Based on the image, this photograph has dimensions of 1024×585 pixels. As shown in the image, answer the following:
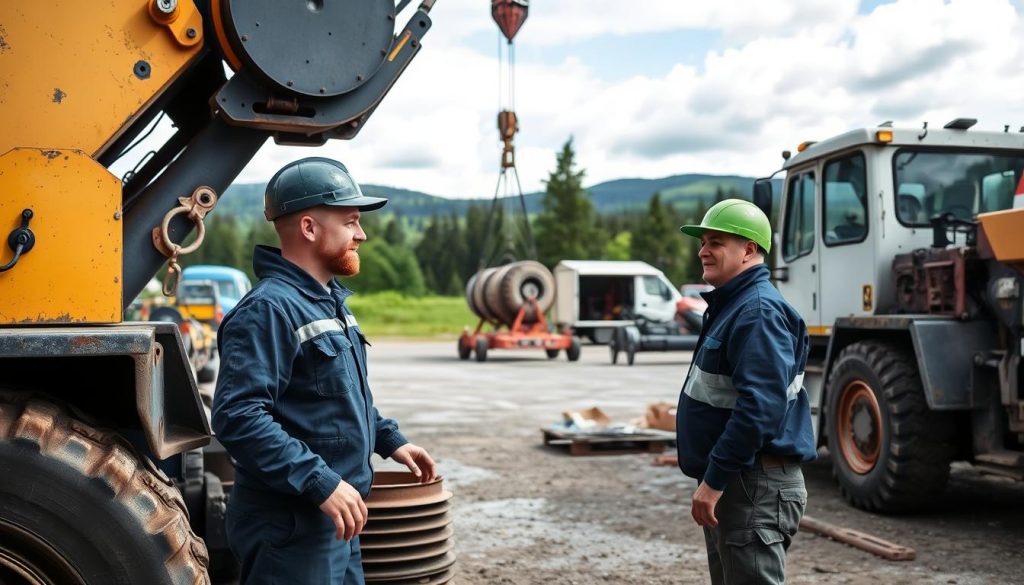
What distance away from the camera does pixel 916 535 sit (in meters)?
6.71

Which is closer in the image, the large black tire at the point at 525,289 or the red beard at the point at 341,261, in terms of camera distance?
the red beard at the point at 341,261

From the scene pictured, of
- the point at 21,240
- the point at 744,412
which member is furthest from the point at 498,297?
the point at 21,240

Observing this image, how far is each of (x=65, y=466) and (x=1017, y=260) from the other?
547 cm

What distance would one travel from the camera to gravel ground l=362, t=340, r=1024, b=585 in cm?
592

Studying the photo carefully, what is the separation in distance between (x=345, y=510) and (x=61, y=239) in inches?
43.8

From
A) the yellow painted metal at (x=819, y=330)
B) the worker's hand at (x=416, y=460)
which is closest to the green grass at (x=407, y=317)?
the yellow painted metal at (x=819, y=330)

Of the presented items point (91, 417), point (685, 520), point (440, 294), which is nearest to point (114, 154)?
point (91, 417)

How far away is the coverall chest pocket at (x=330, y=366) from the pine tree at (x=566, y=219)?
65201mm

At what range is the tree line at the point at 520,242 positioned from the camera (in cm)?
6912

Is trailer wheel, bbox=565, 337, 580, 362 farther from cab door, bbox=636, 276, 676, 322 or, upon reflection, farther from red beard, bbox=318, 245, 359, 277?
red beard, bbox=318, 245, 359, 277

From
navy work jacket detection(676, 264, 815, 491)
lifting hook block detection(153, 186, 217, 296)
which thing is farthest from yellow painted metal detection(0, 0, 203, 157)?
navy work jacket detection(676, 264, 815, 491)

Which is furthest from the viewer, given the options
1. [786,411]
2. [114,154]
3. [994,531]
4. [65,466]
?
[994,531]

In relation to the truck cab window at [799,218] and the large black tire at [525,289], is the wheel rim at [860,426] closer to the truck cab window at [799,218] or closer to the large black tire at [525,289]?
the truck cab window at [799,218]

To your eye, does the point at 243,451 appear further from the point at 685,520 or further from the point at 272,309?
the point at 685,520
